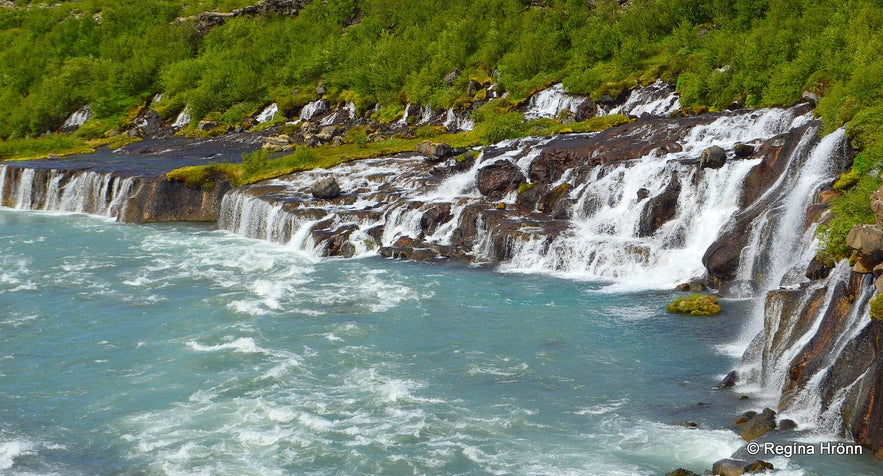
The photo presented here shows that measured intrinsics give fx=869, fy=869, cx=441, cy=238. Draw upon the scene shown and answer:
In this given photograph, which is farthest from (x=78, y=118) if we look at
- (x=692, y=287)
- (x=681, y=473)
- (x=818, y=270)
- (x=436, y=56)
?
(x=681, y=473)

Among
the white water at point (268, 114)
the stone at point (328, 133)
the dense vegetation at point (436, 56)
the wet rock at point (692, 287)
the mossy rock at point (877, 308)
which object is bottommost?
the wet rock at point (692, 287)

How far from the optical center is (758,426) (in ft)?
63.3

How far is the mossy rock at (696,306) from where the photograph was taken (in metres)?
28.1

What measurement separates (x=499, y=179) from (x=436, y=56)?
3206 cm

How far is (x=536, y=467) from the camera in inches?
731

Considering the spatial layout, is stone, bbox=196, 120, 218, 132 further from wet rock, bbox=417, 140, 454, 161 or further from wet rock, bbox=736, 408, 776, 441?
wet rock, bbox=736, 408, 776, 441

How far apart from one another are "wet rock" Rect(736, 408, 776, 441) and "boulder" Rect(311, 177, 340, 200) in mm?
28220

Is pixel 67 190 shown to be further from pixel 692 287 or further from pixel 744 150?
pixel 744 150

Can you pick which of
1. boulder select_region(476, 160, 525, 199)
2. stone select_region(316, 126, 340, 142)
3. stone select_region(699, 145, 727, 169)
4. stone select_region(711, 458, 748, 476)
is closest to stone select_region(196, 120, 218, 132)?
stone select_region(316, 126, 340, 142)

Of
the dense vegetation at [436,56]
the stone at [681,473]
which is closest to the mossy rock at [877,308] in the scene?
the dense vegetation at [436,56]

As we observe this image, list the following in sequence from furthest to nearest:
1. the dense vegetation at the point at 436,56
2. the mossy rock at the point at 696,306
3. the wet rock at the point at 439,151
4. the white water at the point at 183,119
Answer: the white water at the point at 183,119
the wet rock at the point at 439,151
the dense vegetation at the point at 436,56
the mossy rock at the point at 696,306

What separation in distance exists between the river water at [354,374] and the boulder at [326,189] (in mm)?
7758

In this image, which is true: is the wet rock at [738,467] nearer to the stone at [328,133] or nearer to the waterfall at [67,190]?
the waterfall at [67,190]

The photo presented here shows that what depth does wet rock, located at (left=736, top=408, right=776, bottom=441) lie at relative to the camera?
1911 cm
